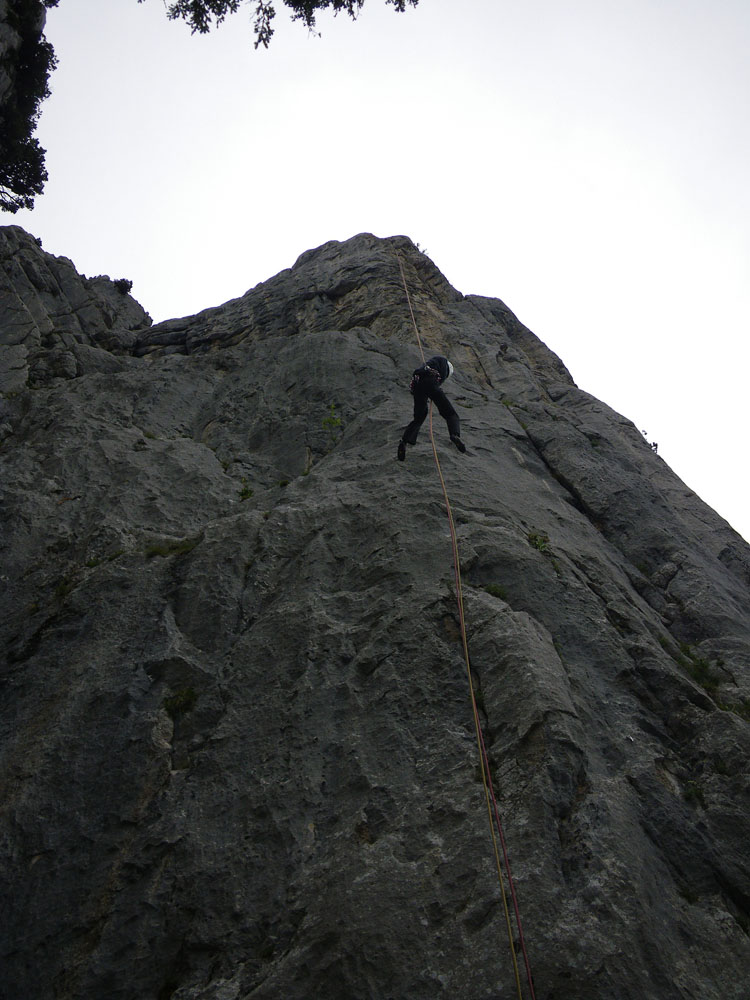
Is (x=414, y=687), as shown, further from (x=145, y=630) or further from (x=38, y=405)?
(x=38, y=405)

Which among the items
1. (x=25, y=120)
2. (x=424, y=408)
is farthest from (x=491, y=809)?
(x=25, y=120)

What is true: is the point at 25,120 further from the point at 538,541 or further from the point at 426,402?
the point at 538,541

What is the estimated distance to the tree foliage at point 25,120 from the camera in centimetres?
2006

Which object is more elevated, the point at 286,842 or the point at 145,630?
the point at 145,630

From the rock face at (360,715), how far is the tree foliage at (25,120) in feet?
40.1

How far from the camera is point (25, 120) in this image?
20.9 metres

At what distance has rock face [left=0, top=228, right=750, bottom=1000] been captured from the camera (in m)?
5.04

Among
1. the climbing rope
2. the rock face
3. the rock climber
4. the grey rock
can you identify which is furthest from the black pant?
the grey rock

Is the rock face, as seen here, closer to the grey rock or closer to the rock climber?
the rock climber

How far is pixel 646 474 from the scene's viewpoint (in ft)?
40.4

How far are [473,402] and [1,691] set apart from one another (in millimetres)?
8761

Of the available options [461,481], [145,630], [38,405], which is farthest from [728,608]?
[38,405]

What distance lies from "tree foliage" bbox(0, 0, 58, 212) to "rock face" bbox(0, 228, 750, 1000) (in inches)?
481

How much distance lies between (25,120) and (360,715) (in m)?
22.0
